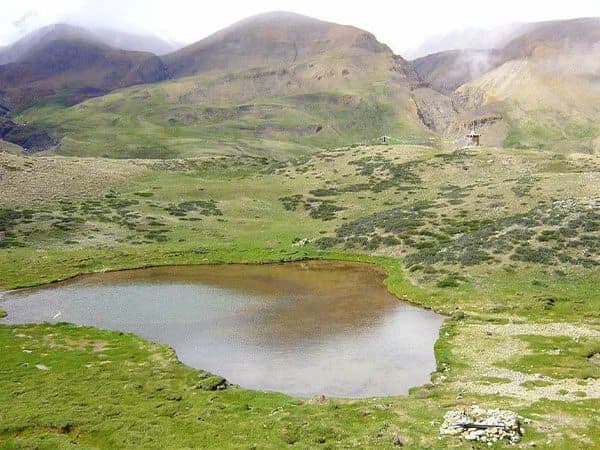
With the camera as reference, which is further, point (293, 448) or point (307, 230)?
point (307, 230)

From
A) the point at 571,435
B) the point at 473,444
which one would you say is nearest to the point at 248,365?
the point at 473,444

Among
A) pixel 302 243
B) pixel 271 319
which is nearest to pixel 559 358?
pixel 271 319

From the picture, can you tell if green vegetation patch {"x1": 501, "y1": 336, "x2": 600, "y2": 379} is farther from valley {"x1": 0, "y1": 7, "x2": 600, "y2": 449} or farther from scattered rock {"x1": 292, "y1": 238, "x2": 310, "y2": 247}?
scattered rock {"x1": 292, "y1": 238, "x2": 310, "y2": 247}

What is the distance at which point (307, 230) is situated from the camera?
114125mm

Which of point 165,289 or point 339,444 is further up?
point 339,444

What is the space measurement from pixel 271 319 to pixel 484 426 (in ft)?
104

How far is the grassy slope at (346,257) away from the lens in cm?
3447

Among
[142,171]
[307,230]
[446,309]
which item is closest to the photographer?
[446,309]

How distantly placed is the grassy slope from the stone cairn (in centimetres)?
102

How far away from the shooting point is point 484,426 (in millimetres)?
31000

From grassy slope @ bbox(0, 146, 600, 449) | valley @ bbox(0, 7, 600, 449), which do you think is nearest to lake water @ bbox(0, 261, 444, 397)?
valley @ bbox(0, 7, 600, 449)

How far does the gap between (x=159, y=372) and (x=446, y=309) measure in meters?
32.5

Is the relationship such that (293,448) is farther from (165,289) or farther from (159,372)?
(165,289)

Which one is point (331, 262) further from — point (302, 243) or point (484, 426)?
point (484, 426)
